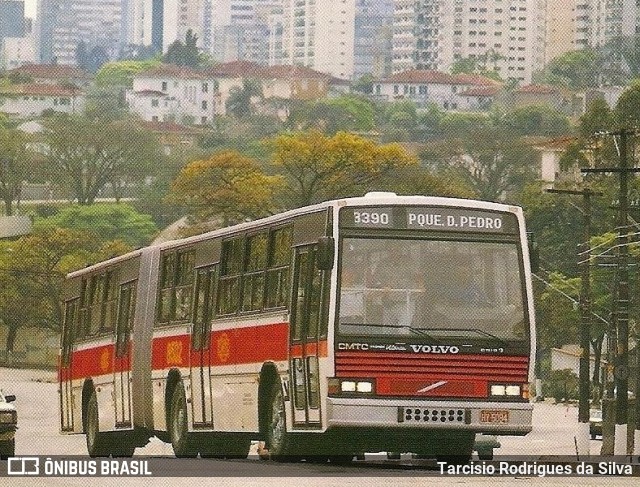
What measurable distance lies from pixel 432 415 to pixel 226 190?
5178 inches

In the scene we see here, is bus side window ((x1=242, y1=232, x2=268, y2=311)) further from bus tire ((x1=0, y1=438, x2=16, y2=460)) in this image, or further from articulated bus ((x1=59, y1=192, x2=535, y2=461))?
bus tire ((x1=0, y1=438, x2=16, y2=460))

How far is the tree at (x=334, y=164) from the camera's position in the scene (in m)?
154

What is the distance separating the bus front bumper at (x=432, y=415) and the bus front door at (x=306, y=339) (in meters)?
0.38

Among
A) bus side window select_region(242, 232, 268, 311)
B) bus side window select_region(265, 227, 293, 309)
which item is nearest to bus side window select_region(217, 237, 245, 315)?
bus side window select_region(242, 232, 268, 311)

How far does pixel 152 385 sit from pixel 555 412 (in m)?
75.1

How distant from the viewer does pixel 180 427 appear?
111ft

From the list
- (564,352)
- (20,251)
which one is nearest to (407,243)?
(564,352)

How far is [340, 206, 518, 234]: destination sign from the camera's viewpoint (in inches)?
1137

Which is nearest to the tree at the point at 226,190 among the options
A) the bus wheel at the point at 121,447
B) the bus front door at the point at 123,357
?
the bus wheel at the point at 121,447

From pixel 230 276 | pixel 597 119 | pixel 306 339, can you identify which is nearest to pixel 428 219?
pixel 306 339

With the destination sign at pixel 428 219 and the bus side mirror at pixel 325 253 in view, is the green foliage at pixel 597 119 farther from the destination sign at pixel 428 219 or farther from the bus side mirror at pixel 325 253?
the bus side mirror at pixel 325 253

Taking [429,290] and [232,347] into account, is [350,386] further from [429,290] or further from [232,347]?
[232,347]

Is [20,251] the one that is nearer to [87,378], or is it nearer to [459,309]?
[87,378]

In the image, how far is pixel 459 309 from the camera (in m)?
28.5
